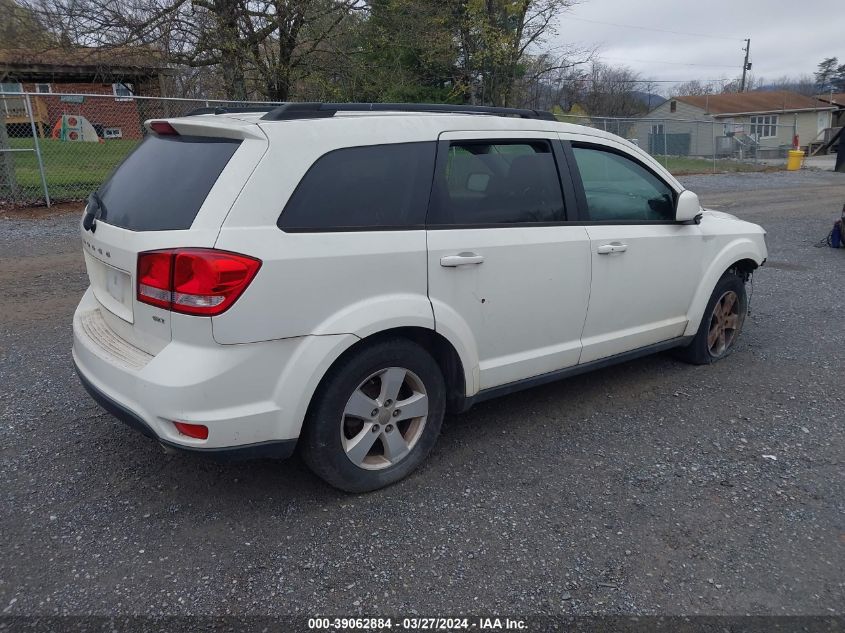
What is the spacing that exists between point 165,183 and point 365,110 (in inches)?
41.5

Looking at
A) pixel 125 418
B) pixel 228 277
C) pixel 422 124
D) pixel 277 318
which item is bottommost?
pixel 125 418

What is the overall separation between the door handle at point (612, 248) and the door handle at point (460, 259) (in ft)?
3.03

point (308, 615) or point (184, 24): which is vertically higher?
point (184, 24)

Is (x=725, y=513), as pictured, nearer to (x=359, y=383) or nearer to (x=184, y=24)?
(x=359, y=383)

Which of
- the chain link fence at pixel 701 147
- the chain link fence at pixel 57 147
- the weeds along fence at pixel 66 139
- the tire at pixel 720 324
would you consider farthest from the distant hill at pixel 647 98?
the tire at pixel 720 324

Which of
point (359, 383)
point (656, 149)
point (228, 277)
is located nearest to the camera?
point (228, 277)

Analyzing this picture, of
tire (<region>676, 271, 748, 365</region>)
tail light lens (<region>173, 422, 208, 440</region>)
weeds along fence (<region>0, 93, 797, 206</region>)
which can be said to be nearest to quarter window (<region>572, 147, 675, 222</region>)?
tire (<region>676, 271, 748, 365</region>)

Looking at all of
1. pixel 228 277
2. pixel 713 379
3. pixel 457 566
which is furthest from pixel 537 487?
pixel 713 379

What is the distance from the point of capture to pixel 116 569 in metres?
2.73

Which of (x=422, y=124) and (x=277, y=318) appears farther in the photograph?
(x=422, y=124)

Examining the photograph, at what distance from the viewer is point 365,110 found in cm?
345

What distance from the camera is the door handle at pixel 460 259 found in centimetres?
327

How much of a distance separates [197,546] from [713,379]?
3.66 metres

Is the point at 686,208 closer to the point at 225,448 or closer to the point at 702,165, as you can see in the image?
the point at 225,448
